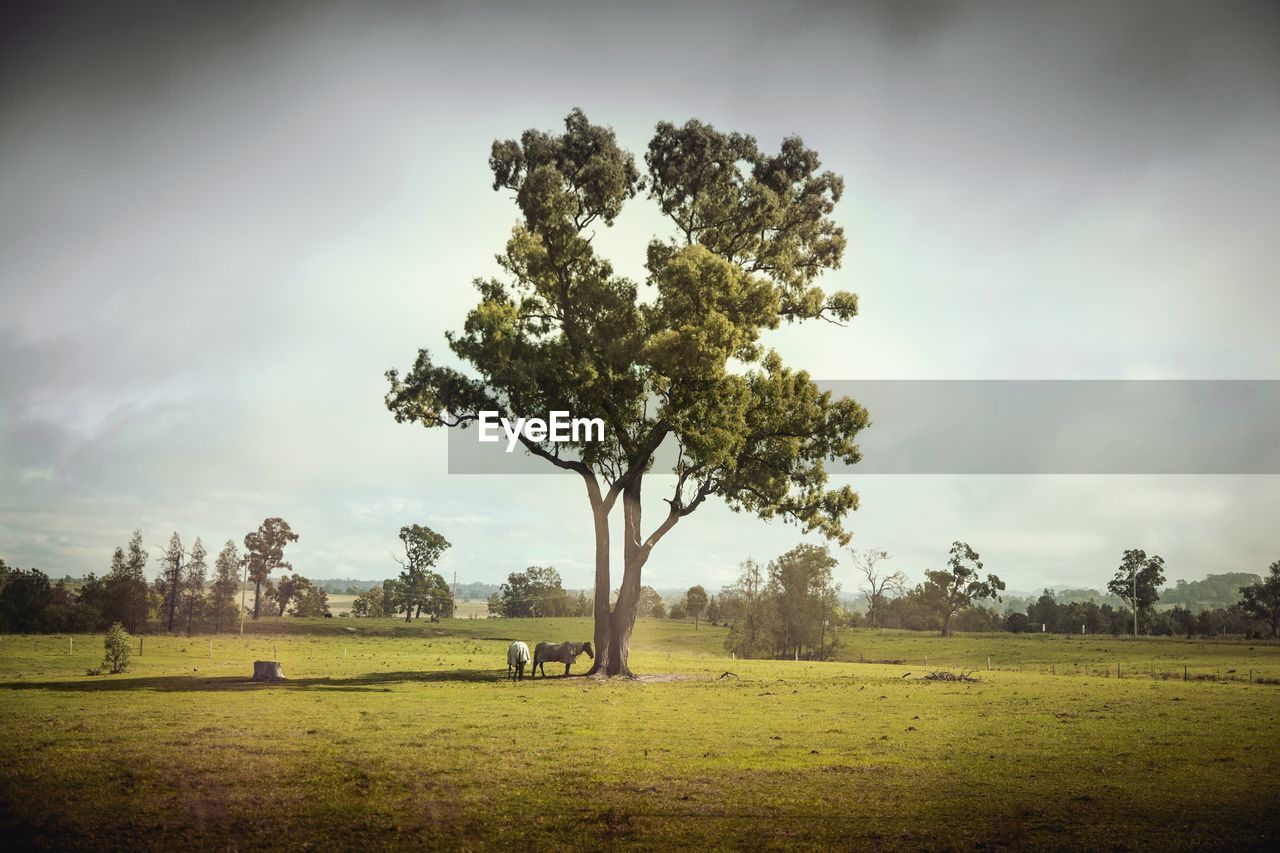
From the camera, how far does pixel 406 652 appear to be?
6397 cm

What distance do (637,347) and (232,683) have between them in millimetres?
21901

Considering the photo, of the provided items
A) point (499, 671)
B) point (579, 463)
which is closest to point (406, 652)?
point (499, 671)

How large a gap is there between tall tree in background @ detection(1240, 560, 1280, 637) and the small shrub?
129 meters

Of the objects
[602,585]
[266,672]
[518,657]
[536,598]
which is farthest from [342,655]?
[536,598]

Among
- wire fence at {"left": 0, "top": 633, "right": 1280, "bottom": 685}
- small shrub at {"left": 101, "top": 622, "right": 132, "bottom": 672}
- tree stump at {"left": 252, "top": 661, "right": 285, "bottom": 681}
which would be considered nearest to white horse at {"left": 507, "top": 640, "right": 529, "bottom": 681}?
tree stump at {"left": 252, "top": 661, "right": 285, "bottom": 681}

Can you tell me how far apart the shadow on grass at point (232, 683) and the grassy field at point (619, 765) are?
0.19 m

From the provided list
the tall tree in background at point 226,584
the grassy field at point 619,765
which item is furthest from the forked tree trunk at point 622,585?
the tall tree in background at point 226,584

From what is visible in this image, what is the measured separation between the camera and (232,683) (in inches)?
1294

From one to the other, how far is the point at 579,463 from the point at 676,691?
1193cm

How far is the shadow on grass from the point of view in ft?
99.1

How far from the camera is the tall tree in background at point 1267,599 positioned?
11081cm

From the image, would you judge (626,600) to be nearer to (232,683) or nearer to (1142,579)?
(232,683)

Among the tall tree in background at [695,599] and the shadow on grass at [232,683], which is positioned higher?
the shadow on grass at [232,683]

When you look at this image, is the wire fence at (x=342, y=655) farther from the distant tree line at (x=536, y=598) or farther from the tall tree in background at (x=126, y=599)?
the distant tree line at (x=536, y=598)
